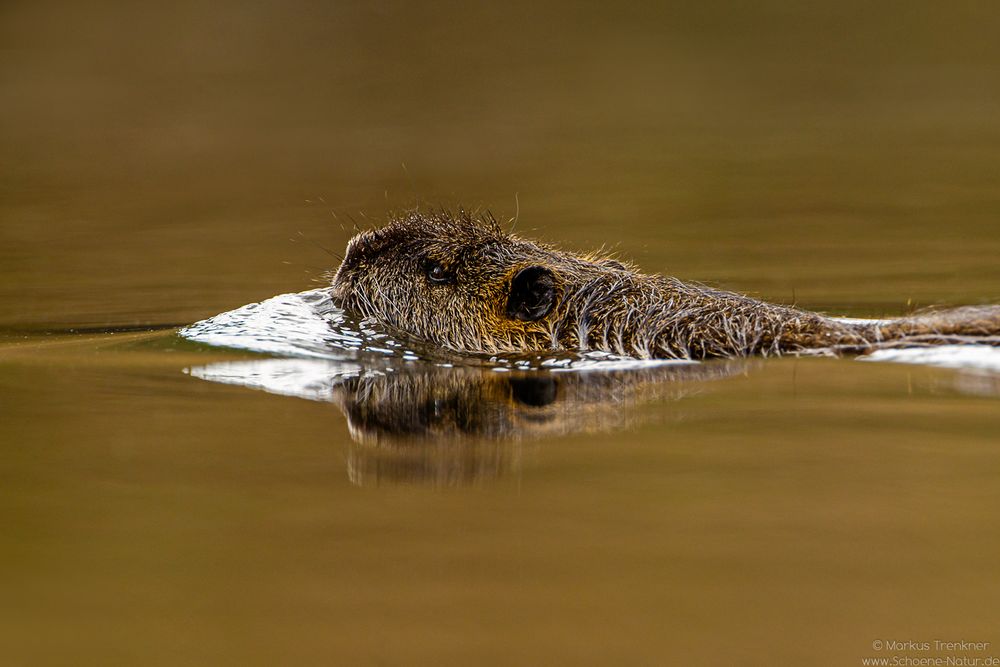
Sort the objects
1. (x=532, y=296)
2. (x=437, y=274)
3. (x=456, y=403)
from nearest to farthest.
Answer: (x=456, y=403) < (x=532, y=296) < (x=437, y=274)

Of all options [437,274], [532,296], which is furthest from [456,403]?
[437,274]

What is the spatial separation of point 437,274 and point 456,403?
1.30 metres

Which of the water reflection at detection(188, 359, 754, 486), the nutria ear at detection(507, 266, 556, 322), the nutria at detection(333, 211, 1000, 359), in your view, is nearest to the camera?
the water reflection at detection(188, 359, 754, 486)

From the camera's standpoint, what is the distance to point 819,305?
7484 millimetres

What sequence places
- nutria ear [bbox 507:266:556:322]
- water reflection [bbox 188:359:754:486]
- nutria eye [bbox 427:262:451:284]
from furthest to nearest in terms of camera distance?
nutria eye [bbox 427:262:451:284] < nutria ear [bbox 507:266:556:322] < water reflection [bbox 188:359:754:486]

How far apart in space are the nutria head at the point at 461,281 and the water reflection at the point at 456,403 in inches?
14.6

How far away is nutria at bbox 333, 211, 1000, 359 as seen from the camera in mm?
5809

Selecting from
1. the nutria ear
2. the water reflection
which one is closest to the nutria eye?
the nutria ear

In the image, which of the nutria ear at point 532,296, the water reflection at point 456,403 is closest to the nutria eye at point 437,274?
the nutria ear at point 532,296

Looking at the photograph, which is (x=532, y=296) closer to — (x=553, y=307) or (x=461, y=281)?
(x=553, y=307)

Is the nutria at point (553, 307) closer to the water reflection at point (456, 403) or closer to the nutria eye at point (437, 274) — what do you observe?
the nutria eye at point (437, 274)

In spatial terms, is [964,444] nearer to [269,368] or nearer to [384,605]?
[384,605]

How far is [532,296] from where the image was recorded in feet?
19.9

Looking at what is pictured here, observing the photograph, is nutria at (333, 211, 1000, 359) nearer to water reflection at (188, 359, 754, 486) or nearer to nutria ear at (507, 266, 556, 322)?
nutria ear at (507, 266, 556, 322)
